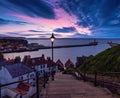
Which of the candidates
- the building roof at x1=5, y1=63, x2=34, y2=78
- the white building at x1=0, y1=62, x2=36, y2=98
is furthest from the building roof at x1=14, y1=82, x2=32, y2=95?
the building roof at x1=5, y1=63, x2=34, y2=78

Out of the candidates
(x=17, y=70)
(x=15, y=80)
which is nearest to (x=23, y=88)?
(x=15, y=80)

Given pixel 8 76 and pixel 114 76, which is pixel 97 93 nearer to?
pixel 114 76

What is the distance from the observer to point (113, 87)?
7.73 meters

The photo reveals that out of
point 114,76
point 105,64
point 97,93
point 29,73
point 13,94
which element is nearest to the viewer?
point 97,93

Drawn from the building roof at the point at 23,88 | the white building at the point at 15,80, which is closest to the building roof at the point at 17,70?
the white building at the point at 15,80

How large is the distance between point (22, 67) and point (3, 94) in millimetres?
11313

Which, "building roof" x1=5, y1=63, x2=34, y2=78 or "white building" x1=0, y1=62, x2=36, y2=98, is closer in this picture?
"white building" x1=0, y1=62, x2=36, y2=98

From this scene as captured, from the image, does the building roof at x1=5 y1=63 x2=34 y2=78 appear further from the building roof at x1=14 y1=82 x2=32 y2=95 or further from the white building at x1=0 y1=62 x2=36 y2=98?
the building roof at x1=14 y1=82 x2=32 y2=95

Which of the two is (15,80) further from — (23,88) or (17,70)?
(23,88)

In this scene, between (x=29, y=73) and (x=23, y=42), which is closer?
(x=29, y=73)

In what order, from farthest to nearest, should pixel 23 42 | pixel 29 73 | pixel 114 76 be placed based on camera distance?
1. pixel 23 42
2. pixel 29 73
3. pixel 114 76

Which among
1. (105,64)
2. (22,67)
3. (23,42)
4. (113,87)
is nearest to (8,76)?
(22,67)

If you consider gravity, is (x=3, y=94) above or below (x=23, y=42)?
below

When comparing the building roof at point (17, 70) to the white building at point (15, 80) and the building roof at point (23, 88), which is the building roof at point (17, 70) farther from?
the building roof at point (23, 88)
